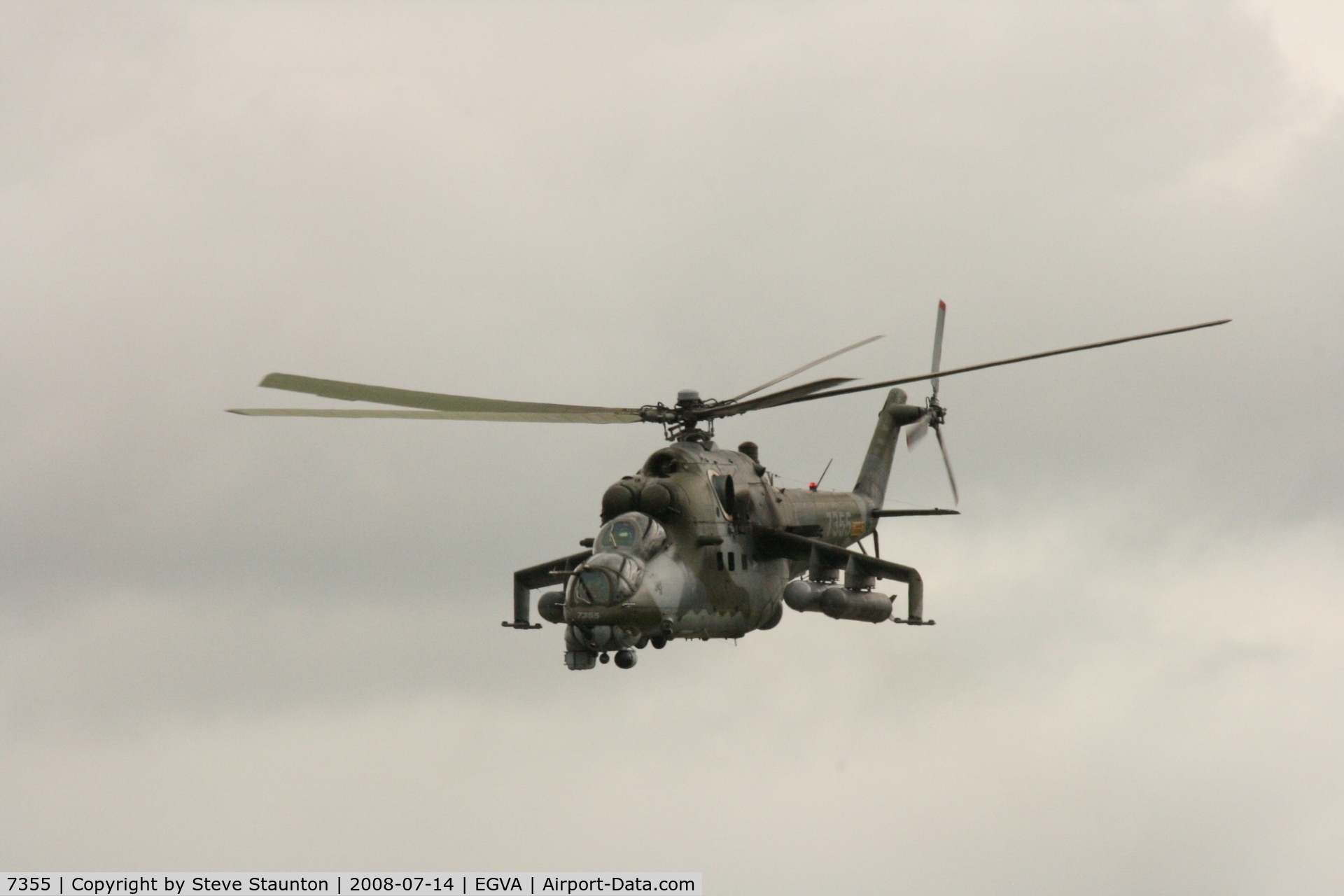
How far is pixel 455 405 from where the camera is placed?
3475 centimetres

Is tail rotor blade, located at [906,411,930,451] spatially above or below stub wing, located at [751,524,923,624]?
above

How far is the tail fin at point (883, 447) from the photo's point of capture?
149 ft

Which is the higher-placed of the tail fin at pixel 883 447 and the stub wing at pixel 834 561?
the tail fin at pixel 883 447

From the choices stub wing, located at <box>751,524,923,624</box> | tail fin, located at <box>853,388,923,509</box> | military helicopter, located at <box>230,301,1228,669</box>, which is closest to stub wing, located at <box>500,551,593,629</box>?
military helicopter, located at <box>230,301,1228,669</box>

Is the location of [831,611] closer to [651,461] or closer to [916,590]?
[916,590]

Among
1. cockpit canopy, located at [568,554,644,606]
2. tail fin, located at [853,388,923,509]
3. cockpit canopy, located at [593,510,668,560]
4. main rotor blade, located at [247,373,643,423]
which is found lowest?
cockpit canopy, located at [568,554,644,606]

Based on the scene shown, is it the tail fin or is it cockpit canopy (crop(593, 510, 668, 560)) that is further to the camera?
the tail fin

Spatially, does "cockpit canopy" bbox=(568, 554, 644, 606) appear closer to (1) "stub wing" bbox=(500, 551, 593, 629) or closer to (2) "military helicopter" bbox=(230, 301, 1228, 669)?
(2) "military helicopter" bbox=(230, 301, 1228, 669)

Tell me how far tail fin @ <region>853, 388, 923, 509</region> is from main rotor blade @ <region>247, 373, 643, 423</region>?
9.50 m

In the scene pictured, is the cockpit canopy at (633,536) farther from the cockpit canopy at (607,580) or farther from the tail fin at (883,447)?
the tail fin at (883,447)

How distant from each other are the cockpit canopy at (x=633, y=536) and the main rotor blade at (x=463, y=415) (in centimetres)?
251

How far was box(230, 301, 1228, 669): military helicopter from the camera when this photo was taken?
34312 mm

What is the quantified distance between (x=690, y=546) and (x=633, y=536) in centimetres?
157

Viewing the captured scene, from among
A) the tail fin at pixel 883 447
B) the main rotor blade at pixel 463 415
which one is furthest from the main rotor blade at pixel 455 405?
the tail fin at pixel 883 447
